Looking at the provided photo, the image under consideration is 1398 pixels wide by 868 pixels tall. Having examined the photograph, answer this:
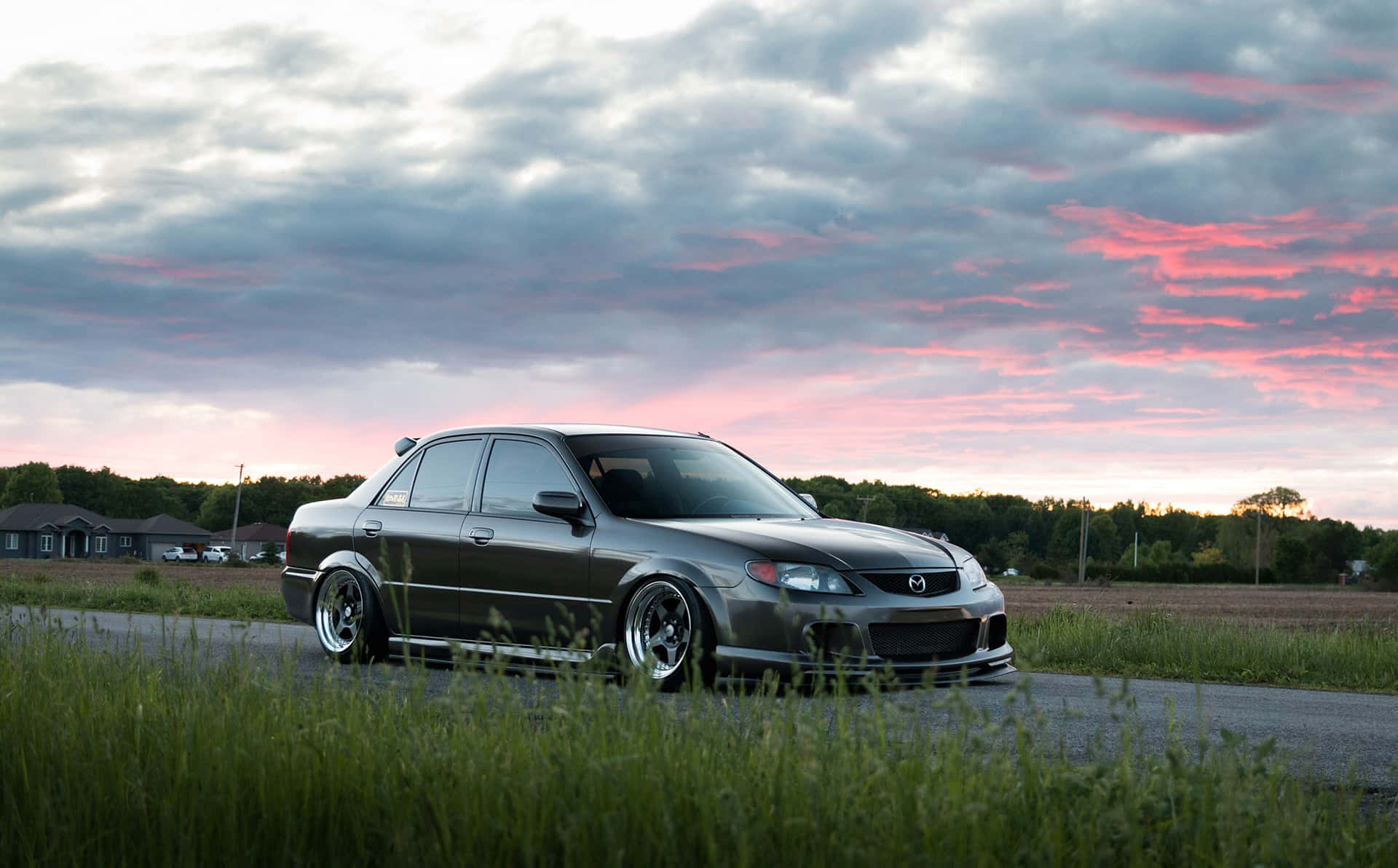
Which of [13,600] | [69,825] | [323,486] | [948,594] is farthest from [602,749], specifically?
[323,486]

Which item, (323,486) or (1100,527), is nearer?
(323,486)

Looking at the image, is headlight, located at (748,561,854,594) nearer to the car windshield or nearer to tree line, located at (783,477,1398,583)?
the car windshield

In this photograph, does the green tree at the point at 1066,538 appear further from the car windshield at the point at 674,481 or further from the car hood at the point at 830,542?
the car hood at the point at 830,542

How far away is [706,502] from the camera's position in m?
9.24

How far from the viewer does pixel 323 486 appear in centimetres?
14888

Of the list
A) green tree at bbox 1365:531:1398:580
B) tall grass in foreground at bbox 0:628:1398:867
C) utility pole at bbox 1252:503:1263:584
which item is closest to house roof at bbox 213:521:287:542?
utility pole at bbox 1252:503:1263:584

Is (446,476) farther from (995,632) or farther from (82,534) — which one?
(82,534)

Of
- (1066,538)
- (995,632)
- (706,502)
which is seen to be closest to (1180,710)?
(995,632)

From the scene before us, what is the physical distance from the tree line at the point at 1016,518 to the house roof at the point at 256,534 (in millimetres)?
1488

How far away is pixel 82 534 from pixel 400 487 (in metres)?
151

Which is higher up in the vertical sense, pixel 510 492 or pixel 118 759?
pixel 510 492

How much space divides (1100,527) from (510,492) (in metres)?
172

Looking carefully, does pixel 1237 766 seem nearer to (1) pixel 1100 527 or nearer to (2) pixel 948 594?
(2) pixel 948 594

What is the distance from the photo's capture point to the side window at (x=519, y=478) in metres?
9.21
